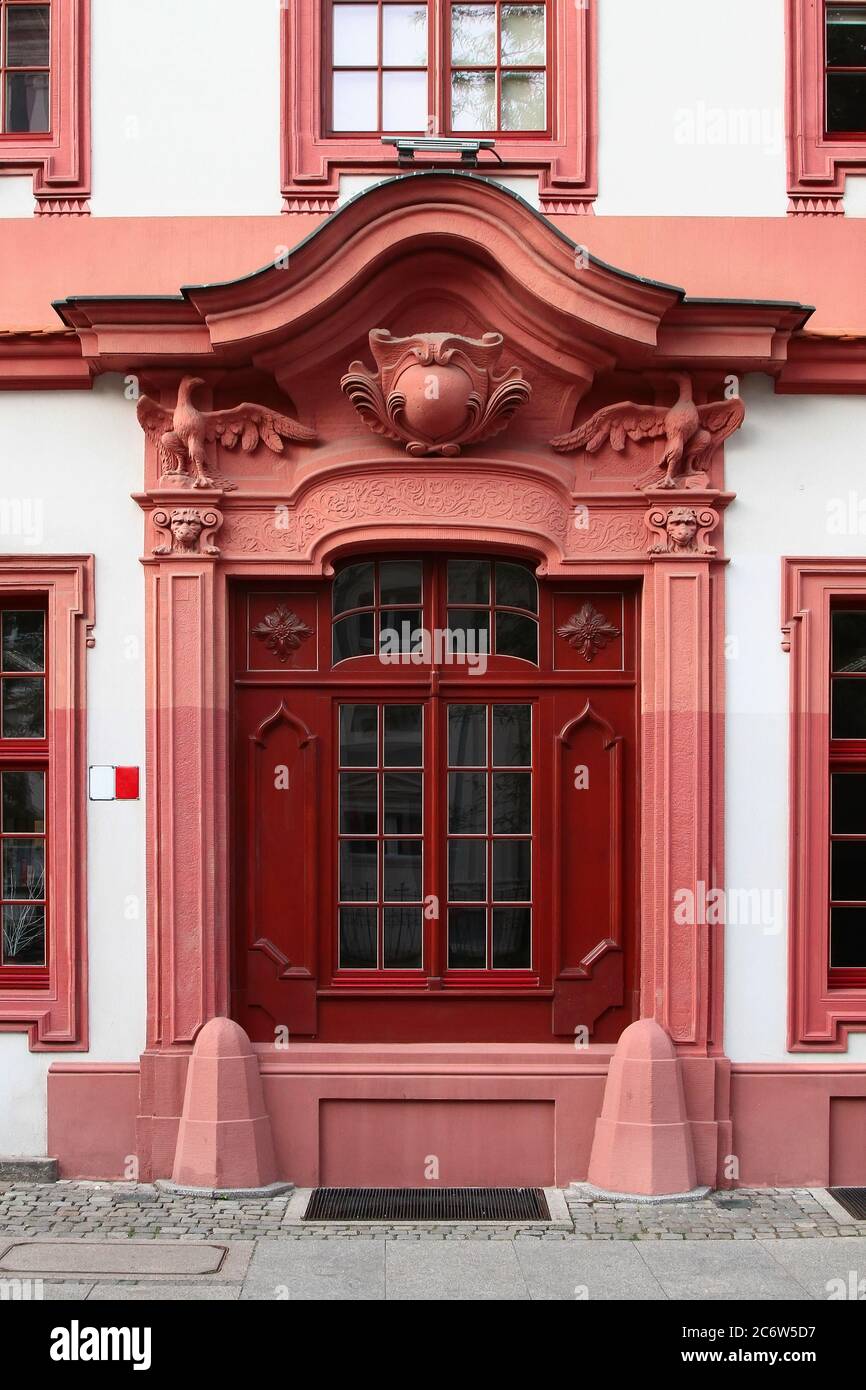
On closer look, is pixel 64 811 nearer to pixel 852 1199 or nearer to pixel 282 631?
pixel 282 631

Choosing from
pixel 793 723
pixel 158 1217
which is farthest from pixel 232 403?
pixel 158 1217

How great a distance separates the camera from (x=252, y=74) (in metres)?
7.57

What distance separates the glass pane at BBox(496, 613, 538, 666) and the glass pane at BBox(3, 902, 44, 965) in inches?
115

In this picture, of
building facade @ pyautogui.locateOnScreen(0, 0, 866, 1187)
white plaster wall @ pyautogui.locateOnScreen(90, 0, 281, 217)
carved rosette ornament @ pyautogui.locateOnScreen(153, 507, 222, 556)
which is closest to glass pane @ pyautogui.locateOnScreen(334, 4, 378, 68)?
building facade @ pyautogui.locateOnScreen(0, 0, 866, 1187)

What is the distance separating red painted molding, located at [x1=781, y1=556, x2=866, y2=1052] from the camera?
7.42 m

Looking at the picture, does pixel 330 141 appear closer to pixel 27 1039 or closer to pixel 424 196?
pixel 424 196

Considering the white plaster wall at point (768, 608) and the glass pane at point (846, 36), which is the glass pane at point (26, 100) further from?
the glass pane at point (846, 36)

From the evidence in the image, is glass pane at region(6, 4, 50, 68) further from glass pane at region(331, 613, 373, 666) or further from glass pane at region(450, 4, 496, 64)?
glass pane at region(331, 613, 373, 666)

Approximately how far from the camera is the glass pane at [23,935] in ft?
25.0

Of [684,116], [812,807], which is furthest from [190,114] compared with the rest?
[812,807]

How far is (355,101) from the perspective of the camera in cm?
777

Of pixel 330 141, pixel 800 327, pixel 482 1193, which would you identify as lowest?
pixel 482 1193

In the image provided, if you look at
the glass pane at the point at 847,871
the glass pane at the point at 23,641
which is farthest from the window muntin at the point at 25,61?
the glass pane at the point at 847,871

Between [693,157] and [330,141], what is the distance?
77.5 inches
